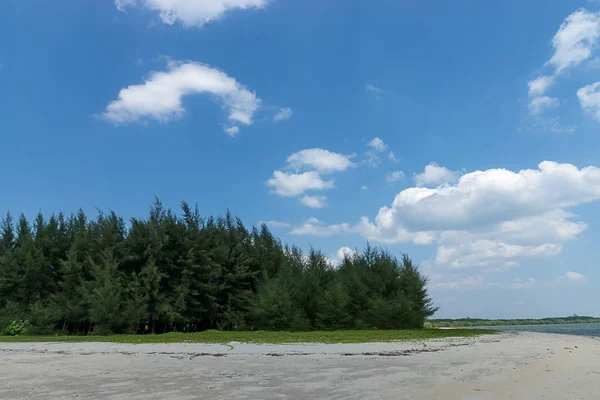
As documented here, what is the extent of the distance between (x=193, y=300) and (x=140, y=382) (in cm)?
2973

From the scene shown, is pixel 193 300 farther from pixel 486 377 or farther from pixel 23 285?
pixel 486 377

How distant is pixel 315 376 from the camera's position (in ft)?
35.1

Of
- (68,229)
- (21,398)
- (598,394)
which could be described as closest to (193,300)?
(68,229)

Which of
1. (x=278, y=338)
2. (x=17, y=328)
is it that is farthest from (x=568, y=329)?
(x=17, y=328)

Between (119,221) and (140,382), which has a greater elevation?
(119,221)

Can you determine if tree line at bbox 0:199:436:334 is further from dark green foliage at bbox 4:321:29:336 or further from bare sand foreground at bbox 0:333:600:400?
bare sand foreground at bbox 0:333:600:400

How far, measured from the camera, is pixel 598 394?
7754mm

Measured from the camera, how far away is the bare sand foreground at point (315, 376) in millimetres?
8445

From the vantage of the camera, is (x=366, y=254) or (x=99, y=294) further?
(x=366, y=254)

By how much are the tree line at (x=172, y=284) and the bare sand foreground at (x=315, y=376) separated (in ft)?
70.4

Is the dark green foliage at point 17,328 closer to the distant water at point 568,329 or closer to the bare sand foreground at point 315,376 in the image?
the bare sand foreground at point 315,376

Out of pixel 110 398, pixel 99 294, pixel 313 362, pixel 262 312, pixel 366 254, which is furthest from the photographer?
pixel 366 254

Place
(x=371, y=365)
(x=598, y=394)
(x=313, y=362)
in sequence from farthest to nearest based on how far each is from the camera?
(x=313, y=362), (x=371, y=365), (x=598, y=394)

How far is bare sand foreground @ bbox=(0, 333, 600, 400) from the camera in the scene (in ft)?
27.7
